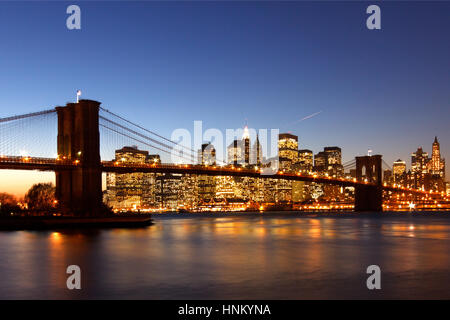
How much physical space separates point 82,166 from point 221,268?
2753 cm

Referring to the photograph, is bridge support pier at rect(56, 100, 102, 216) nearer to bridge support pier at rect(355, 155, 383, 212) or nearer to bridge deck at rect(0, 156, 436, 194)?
bridge deck at rect(0, 156, 436, 194)

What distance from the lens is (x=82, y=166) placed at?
45.8m

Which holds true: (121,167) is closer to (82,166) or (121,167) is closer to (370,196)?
(82,166)

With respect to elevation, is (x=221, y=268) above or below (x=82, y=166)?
below

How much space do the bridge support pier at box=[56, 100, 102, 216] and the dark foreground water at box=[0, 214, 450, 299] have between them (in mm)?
10717

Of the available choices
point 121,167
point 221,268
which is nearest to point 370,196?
point 121,167

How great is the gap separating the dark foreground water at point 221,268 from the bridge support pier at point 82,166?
10717mm

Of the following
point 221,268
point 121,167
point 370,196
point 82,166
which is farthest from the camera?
point 370,196

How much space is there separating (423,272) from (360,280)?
12.0 ft

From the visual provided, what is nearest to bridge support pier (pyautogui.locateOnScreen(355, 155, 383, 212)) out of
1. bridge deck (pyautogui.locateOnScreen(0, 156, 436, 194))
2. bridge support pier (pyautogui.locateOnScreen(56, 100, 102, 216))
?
bridge deck (pyautogui.locateOnScreen(0, 156, 436, 194))

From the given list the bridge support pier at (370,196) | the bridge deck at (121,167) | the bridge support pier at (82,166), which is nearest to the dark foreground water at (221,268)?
the bridge support pier at (82,166)

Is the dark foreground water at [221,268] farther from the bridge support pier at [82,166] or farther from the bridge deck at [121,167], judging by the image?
the bridge deck at [121,167]

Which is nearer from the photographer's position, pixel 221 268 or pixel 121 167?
pixel 221 268
